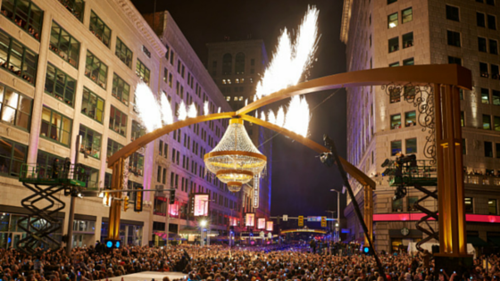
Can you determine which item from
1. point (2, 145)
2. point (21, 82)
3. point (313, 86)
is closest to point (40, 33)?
point (21, 82)

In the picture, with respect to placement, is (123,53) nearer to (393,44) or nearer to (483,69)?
(393,44)

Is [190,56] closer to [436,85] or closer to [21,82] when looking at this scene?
[21,82]

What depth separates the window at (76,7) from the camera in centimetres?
4174

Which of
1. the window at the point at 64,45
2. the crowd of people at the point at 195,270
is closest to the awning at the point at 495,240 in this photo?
the crowd of people at the point at 195,270

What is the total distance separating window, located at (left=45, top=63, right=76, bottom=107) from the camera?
128ft

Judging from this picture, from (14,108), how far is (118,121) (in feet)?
65.5

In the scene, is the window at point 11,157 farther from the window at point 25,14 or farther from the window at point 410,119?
the window at point 410,119

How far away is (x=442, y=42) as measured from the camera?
50.9 metres

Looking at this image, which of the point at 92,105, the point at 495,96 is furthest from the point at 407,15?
the point at 92,105

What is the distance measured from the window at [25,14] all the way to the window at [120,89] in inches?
610

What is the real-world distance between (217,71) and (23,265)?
148718 millimetres

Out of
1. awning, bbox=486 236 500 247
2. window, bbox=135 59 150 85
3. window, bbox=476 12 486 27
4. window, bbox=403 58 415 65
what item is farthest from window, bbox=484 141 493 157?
window, bbox=135 59 150 85

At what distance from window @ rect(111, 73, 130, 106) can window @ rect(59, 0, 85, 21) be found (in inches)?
376

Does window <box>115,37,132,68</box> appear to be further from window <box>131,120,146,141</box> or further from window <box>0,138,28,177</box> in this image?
window <box>0,138,28,177</box>
